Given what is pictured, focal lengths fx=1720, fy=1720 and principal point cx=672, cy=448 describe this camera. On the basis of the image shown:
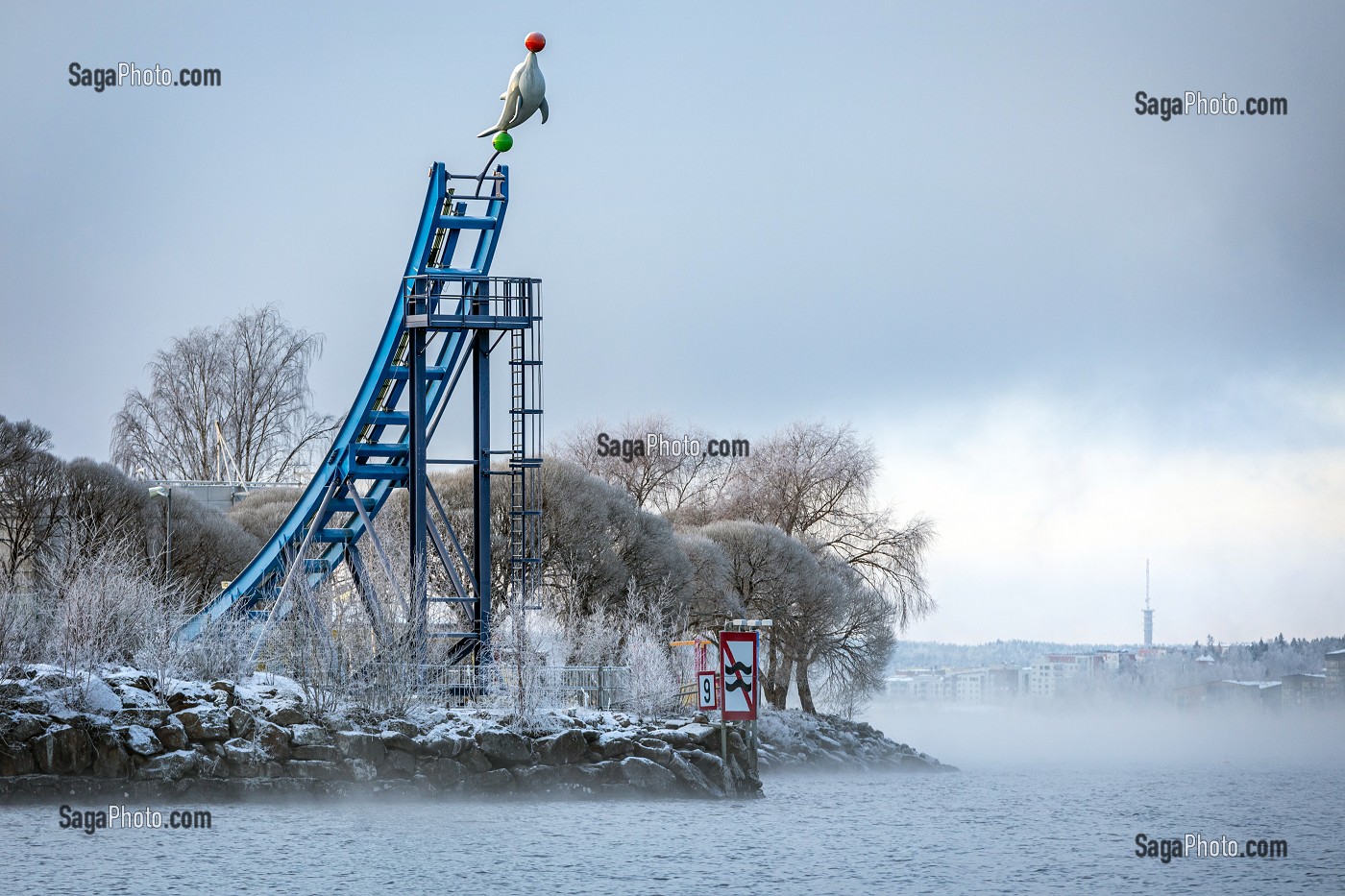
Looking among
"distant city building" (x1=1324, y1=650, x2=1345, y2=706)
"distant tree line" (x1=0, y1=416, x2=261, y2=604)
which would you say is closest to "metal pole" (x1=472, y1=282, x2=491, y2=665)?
"distant tree line" (x1=0, y1=416, x2=261, y2=604)

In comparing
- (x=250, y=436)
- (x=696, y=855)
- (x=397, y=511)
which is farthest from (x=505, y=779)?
(x=250, y=436)

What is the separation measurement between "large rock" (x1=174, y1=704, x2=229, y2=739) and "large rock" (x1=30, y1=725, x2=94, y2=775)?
69.9 inches

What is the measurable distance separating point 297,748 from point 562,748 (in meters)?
5.44

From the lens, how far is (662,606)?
5403 centimetres

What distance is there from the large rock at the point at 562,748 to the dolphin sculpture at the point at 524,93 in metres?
13.2

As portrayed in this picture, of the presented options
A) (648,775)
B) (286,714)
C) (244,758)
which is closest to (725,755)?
(648,775)

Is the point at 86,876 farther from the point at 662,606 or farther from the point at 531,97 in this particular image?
the point at 662,606

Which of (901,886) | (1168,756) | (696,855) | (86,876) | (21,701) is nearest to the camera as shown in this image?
(86,876)

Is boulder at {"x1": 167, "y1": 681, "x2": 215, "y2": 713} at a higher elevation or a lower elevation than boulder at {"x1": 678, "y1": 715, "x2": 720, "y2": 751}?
higher

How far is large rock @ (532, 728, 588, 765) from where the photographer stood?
3544 centimetres

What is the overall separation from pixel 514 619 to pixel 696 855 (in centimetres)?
1002

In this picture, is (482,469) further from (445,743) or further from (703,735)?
(703,735)

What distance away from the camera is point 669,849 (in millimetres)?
29438

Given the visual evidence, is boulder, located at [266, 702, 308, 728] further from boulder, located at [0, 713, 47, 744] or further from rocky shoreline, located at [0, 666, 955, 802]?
boulder, located at [0, 713, 47, 744]
